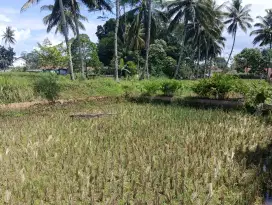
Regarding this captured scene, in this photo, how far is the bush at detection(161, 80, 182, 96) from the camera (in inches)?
583

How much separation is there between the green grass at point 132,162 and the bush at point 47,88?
503 centimetres

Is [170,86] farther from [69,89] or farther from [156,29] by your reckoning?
[156,29]

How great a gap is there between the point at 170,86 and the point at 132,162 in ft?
32.4

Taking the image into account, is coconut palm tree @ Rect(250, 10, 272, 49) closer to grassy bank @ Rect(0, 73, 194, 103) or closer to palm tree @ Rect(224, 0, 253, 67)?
palm tree @ Rect(224, 0, 253, 67)

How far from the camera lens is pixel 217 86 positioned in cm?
1309

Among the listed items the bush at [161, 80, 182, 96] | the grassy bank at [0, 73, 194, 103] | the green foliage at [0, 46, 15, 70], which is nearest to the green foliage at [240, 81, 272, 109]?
the bush at [161, 80, 182, 96]

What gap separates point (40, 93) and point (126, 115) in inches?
203

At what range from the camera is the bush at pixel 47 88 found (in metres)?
13.7

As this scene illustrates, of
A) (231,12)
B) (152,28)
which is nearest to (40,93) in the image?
(152,28)

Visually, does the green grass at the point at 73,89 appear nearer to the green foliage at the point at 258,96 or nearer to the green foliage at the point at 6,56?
the green foliage at the point at 258,96

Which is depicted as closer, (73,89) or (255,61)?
(73,89)

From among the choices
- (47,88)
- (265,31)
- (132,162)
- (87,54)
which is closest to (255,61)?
(265,31)

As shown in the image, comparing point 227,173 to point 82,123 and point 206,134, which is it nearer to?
point 206,134

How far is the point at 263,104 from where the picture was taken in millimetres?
9930
